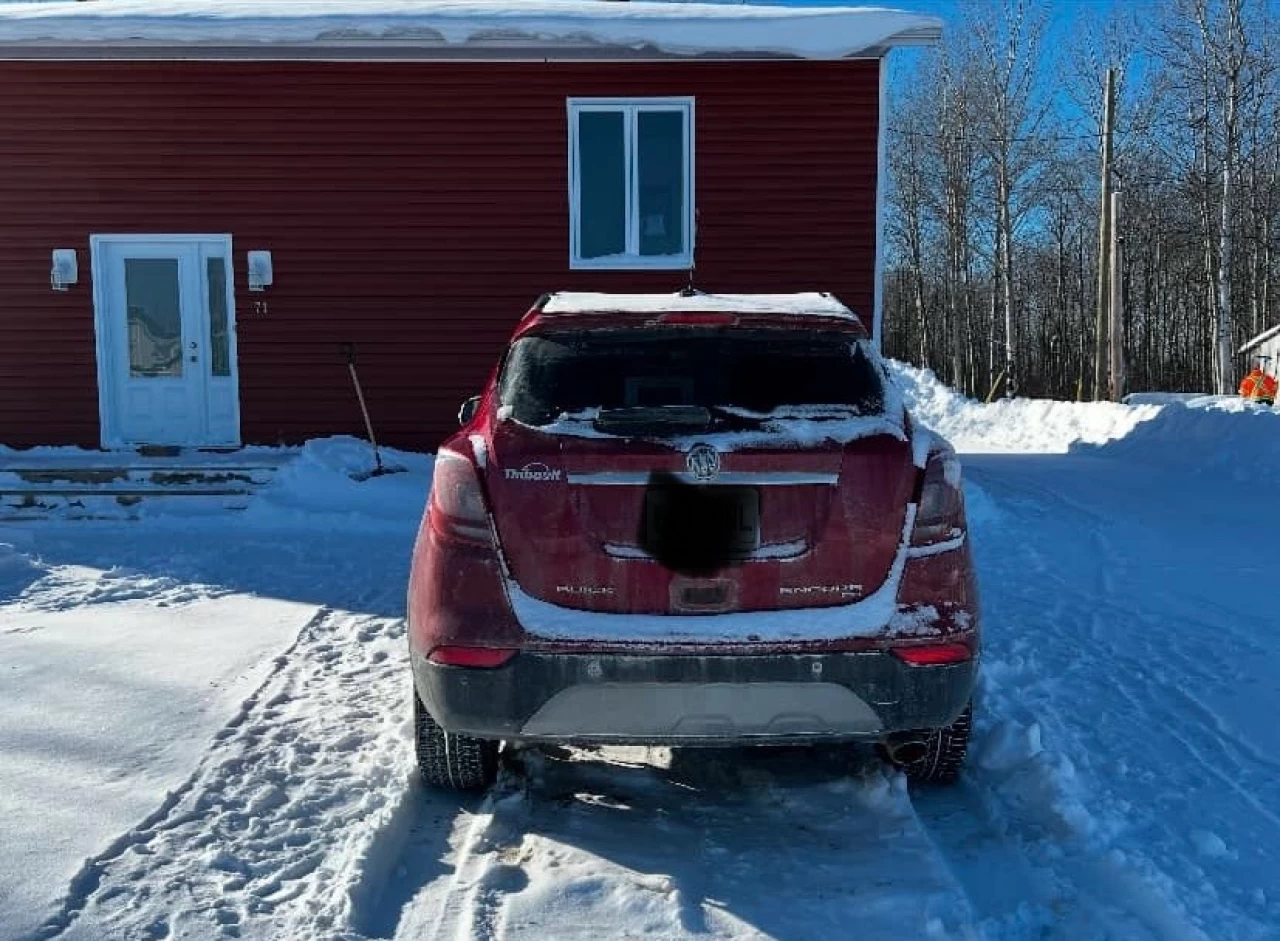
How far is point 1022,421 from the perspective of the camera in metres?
Answer: 21.3

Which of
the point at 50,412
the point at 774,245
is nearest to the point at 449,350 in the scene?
the point at 774,245

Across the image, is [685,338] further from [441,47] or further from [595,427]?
[441,47]

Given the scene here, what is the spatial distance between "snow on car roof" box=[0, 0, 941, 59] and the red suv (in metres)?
8.85

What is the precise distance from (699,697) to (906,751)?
3.36 ft

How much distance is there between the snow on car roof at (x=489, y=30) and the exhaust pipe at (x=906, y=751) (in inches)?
353

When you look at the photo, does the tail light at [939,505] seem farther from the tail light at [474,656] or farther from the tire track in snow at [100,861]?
the tire track in snow at [100,861]

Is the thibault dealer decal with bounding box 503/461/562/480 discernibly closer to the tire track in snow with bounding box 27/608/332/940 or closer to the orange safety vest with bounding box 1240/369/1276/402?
the tire track in snow with bounding box 27/608/332/940

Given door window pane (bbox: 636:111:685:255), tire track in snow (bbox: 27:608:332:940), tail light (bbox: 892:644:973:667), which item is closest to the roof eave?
door window pane (bbox: 636:111:685:255)

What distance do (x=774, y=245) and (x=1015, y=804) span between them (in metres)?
9.01

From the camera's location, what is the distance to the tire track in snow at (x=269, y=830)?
9.29 feet

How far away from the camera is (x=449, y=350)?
39.5 ft

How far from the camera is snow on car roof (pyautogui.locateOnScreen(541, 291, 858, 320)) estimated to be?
3.63m

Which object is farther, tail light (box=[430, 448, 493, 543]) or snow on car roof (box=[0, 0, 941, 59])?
snow on car roof (box=[0, 0, 941, 59])

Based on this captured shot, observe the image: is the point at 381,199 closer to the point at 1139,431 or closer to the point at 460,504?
the point at 460,504
